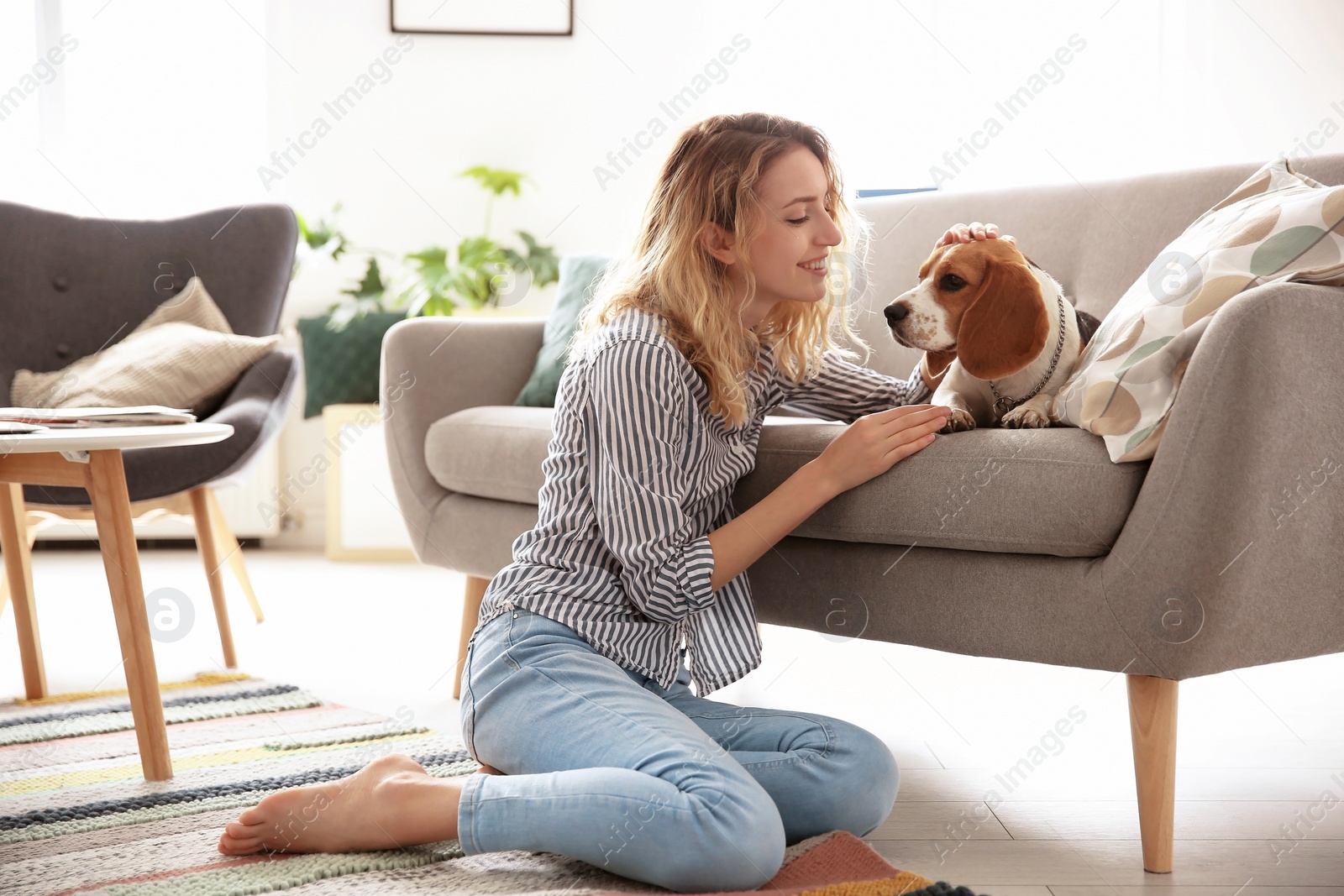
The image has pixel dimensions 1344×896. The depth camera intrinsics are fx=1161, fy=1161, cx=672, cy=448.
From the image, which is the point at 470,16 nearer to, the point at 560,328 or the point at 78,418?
the point at 560,328

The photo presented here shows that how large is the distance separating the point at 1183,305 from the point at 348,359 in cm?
300

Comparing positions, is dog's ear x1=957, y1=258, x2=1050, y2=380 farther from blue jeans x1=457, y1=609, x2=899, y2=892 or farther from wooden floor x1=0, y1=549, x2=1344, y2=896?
wooden floor x1=0, y1=549, x2=1344, y2=896

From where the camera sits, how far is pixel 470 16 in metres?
3.95

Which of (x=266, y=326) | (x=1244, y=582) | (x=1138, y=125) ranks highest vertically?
(x=1138, y=125)

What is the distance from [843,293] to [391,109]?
2.85 m

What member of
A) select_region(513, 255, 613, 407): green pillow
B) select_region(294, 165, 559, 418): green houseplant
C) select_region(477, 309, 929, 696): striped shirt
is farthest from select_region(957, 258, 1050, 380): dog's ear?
select_region(294, 165, 559, 418): green houseplant

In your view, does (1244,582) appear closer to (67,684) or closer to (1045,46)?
(67,684)

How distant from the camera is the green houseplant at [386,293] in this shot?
12.1 feet

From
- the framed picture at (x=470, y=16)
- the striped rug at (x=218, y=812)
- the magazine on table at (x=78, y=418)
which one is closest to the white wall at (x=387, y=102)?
the framed picture at (x=470, y=16)

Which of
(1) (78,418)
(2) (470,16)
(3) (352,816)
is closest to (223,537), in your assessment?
(1) (78,418)

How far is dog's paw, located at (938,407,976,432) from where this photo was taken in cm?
139

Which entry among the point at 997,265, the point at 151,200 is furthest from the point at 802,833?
the point at 151,200

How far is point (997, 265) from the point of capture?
1.34 metres

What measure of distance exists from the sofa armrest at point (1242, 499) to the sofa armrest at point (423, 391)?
1.25m
